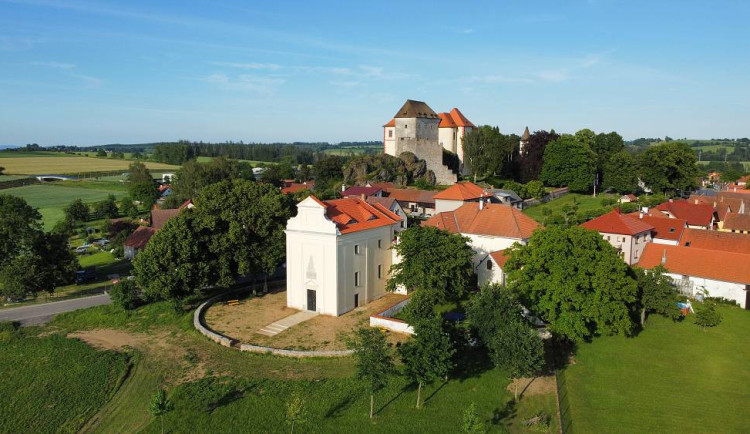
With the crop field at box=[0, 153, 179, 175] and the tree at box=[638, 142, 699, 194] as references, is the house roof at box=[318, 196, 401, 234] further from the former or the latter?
the crop field at box=[0, 153, 179, 175]

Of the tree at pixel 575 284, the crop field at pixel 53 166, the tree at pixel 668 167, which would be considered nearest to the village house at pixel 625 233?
the tree at pixel 575 284

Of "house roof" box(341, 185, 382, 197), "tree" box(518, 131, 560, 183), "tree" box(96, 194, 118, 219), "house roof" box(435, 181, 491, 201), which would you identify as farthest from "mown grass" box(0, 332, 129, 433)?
"tree" box(518, 131, 560, 183)

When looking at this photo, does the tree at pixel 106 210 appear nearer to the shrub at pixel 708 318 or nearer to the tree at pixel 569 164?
the tree at pixel 569 164

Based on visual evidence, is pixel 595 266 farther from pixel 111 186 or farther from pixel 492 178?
pixel 111 186

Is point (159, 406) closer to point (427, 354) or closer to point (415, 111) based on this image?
point (427, 354)

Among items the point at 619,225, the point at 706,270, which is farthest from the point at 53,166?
the point at 706,270

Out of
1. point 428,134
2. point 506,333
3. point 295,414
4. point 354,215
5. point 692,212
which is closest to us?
point 295,414
